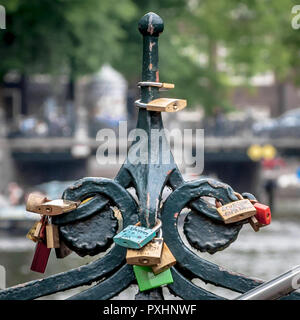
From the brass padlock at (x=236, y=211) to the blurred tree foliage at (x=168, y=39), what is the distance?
2068 centimetres

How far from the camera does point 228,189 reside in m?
2.65

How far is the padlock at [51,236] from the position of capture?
8.76 ft

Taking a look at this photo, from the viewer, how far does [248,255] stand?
884 inches

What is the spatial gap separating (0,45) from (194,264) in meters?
24.3

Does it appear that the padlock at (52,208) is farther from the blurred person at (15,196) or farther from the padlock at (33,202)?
the blurred person at (15,196)

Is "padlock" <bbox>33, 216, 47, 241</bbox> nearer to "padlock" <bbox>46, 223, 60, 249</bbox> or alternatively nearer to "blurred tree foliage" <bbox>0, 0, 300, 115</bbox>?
"padlock" <bbox>46, 223, 60, 249</bbox>

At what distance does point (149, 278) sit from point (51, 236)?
1.15 ft

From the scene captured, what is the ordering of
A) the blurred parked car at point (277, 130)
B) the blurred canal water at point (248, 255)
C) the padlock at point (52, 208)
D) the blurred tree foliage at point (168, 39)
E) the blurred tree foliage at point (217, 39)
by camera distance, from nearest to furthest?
1. the padlock at point (52, 208)
2. the blurred canal water at point (248, 255)
3. the blurred tree foliage at point (168, 39)
4. the blurred tree foliage at point (217, 39)
5. the blurred parked car at point (277, 130)

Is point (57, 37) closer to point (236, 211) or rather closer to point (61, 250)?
point (61, 250)

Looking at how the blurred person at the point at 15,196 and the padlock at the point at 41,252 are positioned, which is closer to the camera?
the padlock at the point at 41,252

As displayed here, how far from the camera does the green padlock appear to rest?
2.56 meters

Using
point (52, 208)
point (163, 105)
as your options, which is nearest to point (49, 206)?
point (52, 208)

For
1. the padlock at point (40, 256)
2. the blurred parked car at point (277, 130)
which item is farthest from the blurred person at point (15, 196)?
the padlock at point (40, 256)

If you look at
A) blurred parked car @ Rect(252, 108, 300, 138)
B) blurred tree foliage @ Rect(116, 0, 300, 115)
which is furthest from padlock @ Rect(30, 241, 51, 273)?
blurred parked car @ Rect(252, 108, 300, 138)
